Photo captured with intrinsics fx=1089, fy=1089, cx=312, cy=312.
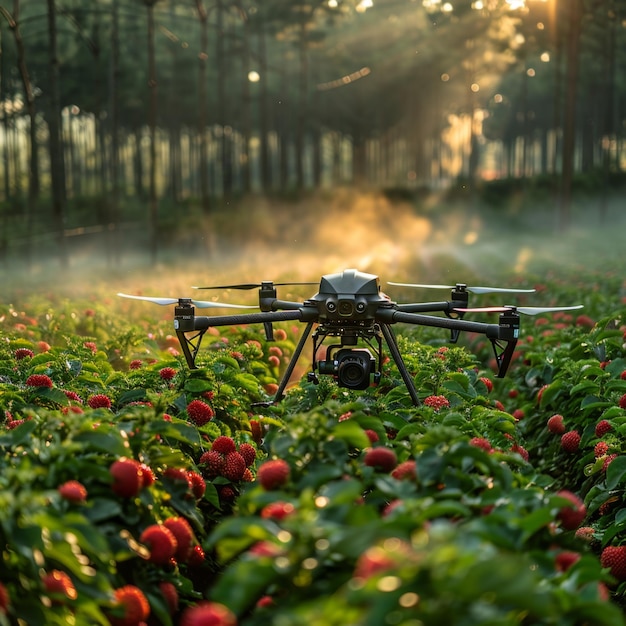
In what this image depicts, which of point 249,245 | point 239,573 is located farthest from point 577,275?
point 249,245

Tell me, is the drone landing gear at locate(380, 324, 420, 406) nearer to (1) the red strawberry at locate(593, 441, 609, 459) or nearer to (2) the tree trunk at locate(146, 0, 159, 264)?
(1) the red strawberry at locate(593, 441, 609, 459)

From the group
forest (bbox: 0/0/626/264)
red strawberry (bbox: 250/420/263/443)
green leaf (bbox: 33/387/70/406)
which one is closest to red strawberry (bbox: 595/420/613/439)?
red strawberry (bbox: 250/420/263/443)

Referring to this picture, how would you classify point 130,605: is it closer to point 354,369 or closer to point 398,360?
point 354,369

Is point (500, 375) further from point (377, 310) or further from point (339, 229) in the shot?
point (339, 229)

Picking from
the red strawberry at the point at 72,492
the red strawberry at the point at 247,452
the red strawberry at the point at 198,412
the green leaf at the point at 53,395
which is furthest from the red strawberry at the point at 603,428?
the red strawberry at the point at 72,492

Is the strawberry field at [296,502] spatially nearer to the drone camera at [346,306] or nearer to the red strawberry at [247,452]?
the red strawberry at [247,452]

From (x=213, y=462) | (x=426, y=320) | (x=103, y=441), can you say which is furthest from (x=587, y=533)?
(x=103, y=441)
